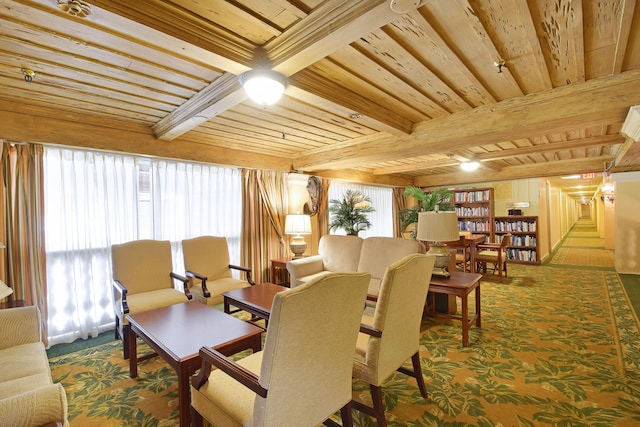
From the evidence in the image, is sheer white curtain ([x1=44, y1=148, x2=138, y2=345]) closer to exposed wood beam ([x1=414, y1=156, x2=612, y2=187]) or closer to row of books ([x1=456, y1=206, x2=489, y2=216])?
exposed wood beam ([x1=414, y1=156, x2=612, y2=187])

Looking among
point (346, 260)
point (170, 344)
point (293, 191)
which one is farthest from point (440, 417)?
point (293, 191)

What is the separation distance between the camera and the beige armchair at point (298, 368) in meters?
1.10

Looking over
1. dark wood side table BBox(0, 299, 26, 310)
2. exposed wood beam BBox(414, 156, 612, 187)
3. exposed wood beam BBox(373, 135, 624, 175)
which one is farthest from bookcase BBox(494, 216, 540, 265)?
dark wood side table BBox(0, 299, 26, 310)

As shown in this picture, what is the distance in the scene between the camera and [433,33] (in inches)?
63.6

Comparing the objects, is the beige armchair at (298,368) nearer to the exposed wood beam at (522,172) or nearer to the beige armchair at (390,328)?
the beige armchair at (390,328)

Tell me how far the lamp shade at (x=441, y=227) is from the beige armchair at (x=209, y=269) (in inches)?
83.6

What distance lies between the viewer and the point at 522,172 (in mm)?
6516

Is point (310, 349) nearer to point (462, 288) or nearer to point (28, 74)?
point (462, 288)

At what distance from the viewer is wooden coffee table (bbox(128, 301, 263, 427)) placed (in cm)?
166

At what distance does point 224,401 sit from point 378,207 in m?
6.30

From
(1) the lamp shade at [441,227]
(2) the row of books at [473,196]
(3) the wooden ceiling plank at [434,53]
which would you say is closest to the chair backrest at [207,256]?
(1) the lamp shade at [441,227]

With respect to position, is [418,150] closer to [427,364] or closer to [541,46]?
[541,46]

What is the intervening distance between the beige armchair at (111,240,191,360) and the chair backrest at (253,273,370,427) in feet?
6.88

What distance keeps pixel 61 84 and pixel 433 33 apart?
2.66 meters
